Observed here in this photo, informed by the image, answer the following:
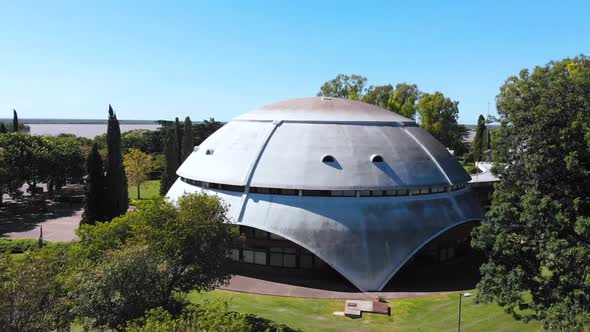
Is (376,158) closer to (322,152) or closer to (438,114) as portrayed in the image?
(322,152)

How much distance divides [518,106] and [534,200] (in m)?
6.25

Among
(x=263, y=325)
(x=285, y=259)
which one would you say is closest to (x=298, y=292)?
(x=285, y=259)

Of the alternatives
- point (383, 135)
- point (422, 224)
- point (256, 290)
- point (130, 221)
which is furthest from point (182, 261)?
point (383, 135)

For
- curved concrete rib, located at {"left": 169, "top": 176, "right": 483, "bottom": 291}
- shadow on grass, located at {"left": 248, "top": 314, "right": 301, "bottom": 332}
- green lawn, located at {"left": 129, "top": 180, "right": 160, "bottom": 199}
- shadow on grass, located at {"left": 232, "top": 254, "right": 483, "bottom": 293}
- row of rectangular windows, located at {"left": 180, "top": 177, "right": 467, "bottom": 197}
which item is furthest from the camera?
green lawn, located at {"left": 129, "top": 180, "right": 160, "bottom": 199}

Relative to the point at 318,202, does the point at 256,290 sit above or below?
below

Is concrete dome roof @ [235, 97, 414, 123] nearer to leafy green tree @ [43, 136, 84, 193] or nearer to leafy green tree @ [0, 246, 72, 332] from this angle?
leafy green tree @ [0, 246, 72, 332]

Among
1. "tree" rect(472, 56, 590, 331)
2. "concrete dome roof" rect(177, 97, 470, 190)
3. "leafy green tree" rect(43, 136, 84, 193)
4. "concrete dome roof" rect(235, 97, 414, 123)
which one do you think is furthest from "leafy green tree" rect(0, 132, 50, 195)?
"tree" rect(472, 56, 590, 331)

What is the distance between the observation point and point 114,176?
51.7 m

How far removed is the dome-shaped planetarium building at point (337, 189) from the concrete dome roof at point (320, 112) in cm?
22

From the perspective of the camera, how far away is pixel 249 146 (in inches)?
1731

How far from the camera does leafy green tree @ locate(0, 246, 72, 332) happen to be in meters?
19.3

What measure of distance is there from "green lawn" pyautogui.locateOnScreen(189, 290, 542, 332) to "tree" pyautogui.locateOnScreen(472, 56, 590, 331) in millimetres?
4652

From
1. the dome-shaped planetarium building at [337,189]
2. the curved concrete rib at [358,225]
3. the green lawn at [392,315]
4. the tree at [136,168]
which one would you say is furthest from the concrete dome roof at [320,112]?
the tree at [136,168]

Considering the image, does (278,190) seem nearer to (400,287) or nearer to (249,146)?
(249,146)
